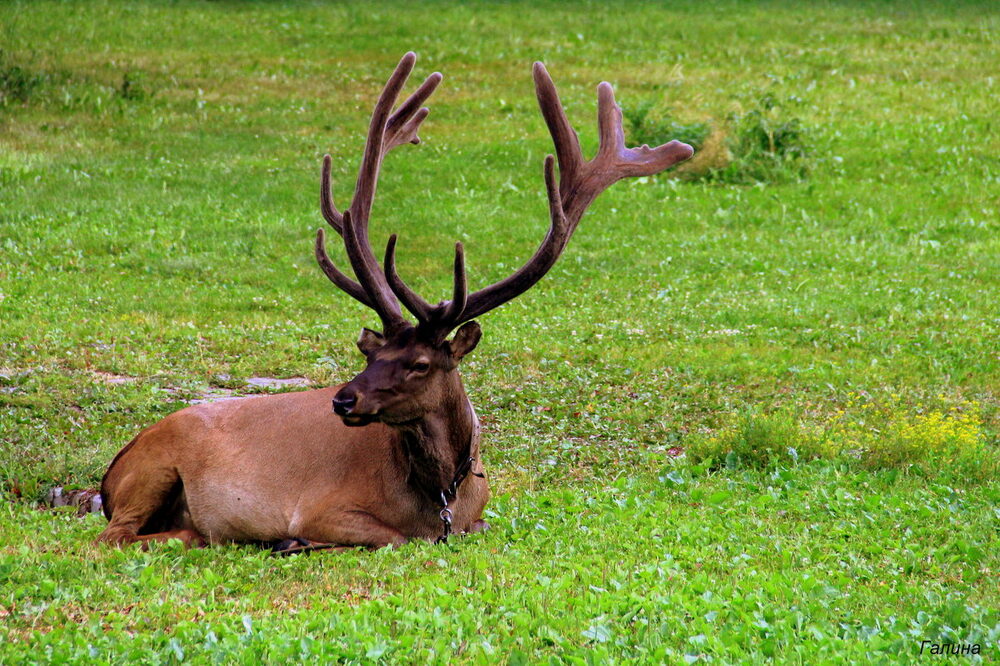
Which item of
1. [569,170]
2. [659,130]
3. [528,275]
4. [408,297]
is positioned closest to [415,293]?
[408,297]

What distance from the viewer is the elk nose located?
274 inches

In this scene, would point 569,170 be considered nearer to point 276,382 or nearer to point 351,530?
point 351,530

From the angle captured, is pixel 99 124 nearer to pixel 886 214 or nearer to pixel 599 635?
pixel 886 214

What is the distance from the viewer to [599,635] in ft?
18.1

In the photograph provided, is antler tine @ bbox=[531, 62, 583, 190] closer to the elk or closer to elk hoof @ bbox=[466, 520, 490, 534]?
the elk

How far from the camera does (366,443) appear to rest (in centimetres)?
801

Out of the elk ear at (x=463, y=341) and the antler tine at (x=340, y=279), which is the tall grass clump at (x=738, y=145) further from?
the elk ear at (x=463, y=341)

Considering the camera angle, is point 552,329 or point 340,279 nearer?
point 340,279

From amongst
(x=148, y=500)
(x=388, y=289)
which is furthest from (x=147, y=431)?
(x=388, y=289)

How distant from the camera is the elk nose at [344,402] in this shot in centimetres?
696

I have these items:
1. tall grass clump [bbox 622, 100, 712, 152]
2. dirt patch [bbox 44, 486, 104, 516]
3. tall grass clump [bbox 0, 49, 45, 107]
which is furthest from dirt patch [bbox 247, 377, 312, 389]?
tall grass clump [bbox 0, 49, 45, 107]

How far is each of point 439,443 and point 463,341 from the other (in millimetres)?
656

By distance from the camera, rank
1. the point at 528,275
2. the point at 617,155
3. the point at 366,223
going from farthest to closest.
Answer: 1. the point at 617,155
2. the point at 366,223
3. the point at 528,275

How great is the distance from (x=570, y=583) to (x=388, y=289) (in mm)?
2376
